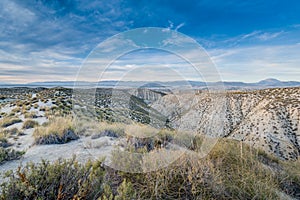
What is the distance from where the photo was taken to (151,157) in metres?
A: 3.38

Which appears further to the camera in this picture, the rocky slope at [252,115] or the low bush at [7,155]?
the rocky slope at [252,115]

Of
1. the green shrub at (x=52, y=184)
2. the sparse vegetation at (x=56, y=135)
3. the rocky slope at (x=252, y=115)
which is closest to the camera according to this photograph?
the green shrub at (x=52, y=184)

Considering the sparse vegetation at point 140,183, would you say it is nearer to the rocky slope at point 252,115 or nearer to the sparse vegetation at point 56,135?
the sparse vegetation at point 56,135

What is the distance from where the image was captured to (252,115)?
984 inches

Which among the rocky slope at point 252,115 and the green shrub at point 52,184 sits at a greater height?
the green shrub at point 52,184

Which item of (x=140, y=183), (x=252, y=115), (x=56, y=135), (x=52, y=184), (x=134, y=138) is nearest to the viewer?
(x=52, y=184)

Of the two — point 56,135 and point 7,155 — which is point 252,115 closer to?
point 56,135

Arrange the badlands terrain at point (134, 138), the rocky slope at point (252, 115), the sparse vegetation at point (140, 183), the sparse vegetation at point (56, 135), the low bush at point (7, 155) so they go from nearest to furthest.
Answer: the sparse vegetation at point (140, 183) < the badlands terrain at point (134, 138) < the low bush at point (7, 155) < the sparse vegetation at point (56, 135) < the rocky slope at point (252, 115)

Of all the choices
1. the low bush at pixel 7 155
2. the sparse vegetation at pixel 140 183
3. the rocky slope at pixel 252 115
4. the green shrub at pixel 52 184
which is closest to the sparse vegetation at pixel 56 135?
the low bush at pixel 7 155

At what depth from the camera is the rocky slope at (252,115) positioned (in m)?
17.7

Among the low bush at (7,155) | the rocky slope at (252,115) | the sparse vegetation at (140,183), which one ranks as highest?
the sparse vegetation at (140,183)

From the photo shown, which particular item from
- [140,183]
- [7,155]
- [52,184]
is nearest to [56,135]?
[7,155]

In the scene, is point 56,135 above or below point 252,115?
above

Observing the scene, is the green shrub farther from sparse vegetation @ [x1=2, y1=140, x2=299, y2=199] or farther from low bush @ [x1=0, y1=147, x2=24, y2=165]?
low bush @ [x1=0, y1=147, x2=24, y2=165]
